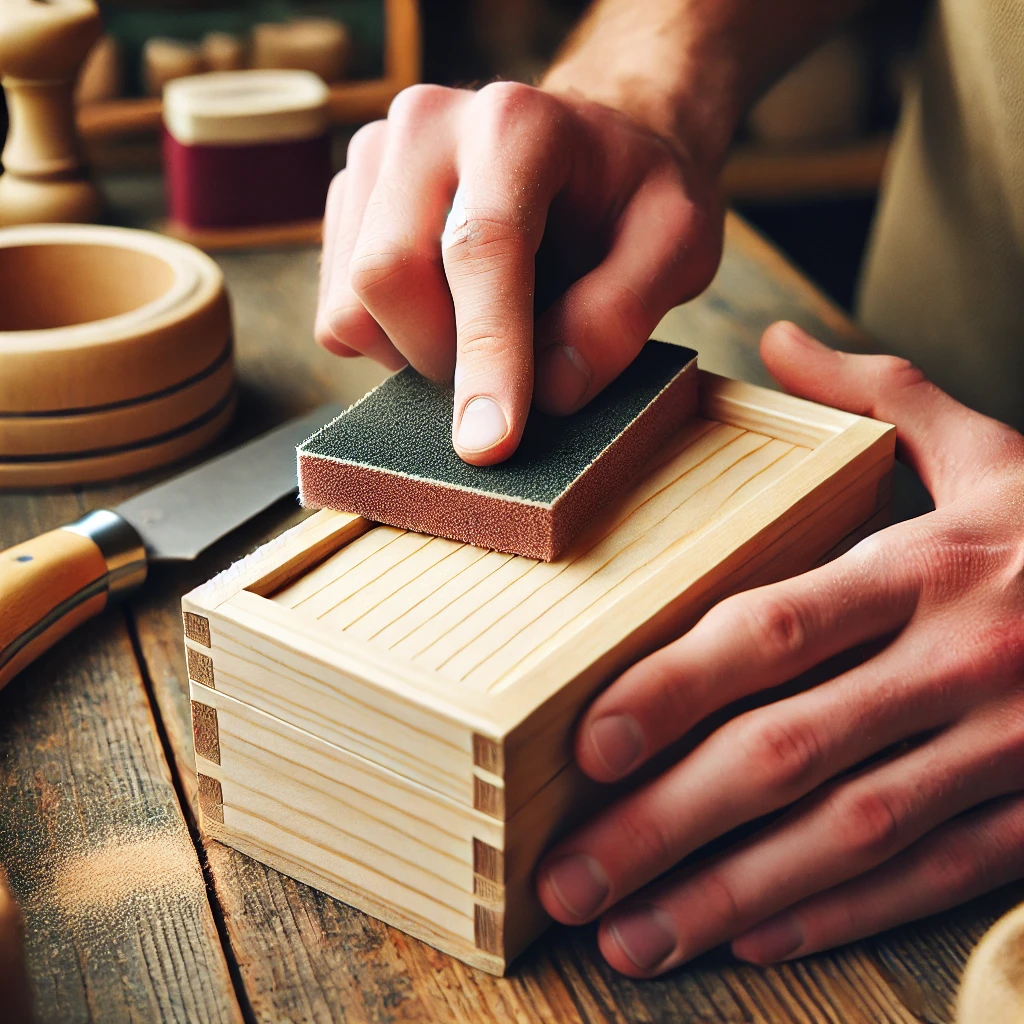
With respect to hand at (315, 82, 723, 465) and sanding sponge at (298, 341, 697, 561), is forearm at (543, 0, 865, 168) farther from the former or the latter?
sanding sponge at (298, 341, 697, 561)

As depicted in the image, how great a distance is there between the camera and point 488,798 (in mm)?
443

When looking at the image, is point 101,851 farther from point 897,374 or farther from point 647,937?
point 897,374

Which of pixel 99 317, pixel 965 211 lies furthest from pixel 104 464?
pixel 965 211

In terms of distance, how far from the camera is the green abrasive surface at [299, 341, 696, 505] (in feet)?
1.82

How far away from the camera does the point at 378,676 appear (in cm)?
45

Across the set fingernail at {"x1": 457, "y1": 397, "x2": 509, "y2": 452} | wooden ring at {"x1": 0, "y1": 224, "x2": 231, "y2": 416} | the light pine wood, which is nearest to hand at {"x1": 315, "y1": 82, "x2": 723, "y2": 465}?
fingernail at {"x1": 457, "y1": 397, "x2": 509, "y2": 452}

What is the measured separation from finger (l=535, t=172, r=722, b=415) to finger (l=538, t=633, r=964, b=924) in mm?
223

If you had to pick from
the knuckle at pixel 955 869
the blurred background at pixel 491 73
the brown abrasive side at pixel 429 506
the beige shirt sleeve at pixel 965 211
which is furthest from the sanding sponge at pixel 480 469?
the blurred background at pixel 491 73

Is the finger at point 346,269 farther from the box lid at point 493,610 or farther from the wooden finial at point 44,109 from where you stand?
the wooden finial at point 44,109

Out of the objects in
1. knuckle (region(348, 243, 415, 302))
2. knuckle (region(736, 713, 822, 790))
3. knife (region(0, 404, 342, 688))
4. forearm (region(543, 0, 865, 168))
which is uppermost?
forearm (region(543, 0, 865, 168))

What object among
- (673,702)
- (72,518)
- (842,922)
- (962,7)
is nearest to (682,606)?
(673,702)

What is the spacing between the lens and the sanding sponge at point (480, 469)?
0.54 m

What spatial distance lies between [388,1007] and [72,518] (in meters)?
0.46

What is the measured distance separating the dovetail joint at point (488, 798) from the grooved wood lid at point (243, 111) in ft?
2.93
